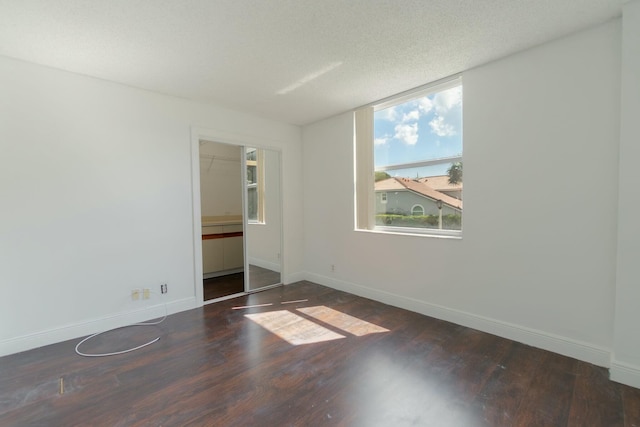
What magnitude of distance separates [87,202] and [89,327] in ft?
4.29

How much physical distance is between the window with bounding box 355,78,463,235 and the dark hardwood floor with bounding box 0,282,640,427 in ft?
4.23

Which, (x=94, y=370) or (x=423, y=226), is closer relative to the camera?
(x=94, y=370)

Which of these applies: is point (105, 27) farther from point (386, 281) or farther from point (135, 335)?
point (386, 281)

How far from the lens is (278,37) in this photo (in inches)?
89.7

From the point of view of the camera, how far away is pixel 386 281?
3723 millimetres

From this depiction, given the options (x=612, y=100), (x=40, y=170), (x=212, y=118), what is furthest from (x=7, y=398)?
(x=612, y=100)

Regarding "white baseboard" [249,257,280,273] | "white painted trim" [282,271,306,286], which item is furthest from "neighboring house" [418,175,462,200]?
"white baseboard" [249,257,280,273]

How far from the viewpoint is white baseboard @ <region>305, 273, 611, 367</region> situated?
230 cm

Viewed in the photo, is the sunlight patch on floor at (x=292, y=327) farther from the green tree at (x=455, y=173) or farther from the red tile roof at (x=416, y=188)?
the green tree at (x=455, y=173)

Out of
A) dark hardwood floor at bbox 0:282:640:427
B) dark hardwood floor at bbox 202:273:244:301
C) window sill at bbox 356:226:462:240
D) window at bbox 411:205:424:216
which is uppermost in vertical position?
window at bbox 411:205:424:216

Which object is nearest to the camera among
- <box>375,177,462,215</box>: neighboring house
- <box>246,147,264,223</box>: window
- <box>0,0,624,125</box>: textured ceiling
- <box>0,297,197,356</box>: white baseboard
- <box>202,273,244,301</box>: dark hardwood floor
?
<box>0,0,624,125</box>: textured ceiling

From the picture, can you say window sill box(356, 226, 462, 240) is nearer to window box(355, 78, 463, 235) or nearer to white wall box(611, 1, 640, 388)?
window box(355, 78, 463, 235)

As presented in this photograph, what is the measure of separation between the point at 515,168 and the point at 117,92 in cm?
419

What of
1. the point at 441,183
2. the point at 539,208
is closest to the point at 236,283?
the point at 441,183
